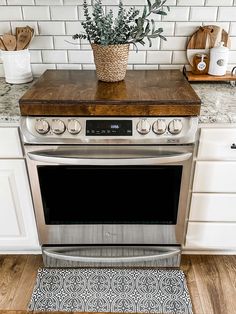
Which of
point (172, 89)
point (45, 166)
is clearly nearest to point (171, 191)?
point (172, 89)

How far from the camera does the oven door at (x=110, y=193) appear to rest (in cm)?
130

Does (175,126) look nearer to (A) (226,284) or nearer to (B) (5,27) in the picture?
(A) (226,284)

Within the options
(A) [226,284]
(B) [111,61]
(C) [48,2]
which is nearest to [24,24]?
(C) [48,2]

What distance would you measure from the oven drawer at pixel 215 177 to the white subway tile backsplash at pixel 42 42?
1106 mm

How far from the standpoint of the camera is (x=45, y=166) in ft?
4.38

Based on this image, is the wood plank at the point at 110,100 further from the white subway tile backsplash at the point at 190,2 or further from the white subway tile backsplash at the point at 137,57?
the white subway tile backsplash at the point at 190,2

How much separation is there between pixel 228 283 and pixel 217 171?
2.21 ft

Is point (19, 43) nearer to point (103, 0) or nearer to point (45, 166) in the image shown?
point (103, 0)

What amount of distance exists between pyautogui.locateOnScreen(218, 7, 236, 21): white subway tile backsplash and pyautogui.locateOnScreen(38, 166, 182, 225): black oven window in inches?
37.7

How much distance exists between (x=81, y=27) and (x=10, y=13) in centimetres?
41

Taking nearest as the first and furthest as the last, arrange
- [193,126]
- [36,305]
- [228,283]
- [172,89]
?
1. [193,126]
2. [172,89]
3. [36,305]
4. [228,283]

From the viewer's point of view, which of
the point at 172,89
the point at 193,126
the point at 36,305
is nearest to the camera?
the point at 193,126

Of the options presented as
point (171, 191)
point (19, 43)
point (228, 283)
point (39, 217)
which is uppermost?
point (19, 43)

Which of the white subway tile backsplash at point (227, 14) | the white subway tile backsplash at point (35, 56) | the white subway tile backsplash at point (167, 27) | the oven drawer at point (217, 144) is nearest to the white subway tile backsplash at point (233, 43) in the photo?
the white subway tile backsplash at point (227, 14)
